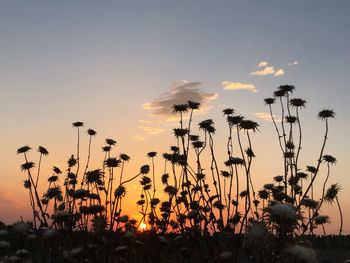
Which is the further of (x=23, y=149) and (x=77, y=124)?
(x=77, y=124)

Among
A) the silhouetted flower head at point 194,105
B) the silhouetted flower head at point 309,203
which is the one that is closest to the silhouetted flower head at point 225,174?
the silhouetted flower head at point 309,203

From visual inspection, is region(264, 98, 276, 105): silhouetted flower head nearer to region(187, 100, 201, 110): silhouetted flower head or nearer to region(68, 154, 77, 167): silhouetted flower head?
region(187, 100, 201, 110): silhouetted flower head

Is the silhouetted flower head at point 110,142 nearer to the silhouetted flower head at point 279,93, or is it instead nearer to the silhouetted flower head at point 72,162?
the silhouetted flower head at point 72,162

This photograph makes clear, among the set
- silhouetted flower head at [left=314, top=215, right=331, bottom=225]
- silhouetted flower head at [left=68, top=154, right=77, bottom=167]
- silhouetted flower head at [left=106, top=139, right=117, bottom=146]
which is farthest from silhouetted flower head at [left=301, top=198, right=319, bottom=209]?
silhouetted flower head at [left=68, top=154, right=77, bottom=167]

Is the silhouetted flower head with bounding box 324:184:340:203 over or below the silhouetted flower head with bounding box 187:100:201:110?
below

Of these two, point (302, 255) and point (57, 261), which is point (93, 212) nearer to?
point (57, 261)

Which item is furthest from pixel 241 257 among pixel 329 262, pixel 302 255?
pixel 302 255

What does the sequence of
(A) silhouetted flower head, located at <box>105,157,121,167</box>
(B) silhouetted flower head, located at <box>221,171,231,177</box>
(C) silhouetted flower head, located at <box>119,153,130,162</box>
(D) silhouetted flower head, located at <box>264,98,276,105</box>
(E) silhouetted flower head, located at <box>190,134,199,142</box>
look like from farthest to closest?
(B) silhouetted flower head, located at <box>221,171,231,177</box>
(C) silhouetted flower head, located at <box>119,153,130,162</box>
(D) silhouetted flower head, located at <box>264,98,276,105</box>
(E) silhouetted flower head, located at <box>190,134,199,142</box>
(A) silhouetted flower head, located at <box>105,157,121,167</box>

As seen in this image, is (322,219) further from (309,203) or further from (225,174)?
(225,174)

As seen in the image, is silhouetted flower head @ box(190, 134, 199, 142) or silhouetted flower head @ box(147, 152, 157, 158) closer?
silhouetted flower head @ box(190, 134, 199, 142)

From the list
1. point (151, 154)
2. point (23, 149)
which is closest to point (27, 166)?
point (23, 149)

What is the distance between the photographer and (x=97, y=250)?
8078 mm

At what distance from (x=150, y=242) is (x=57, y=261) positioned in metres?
3.24

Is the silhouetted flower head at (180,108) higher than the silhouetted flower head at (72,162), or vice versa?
the silhouetted flower head at (180,108)
